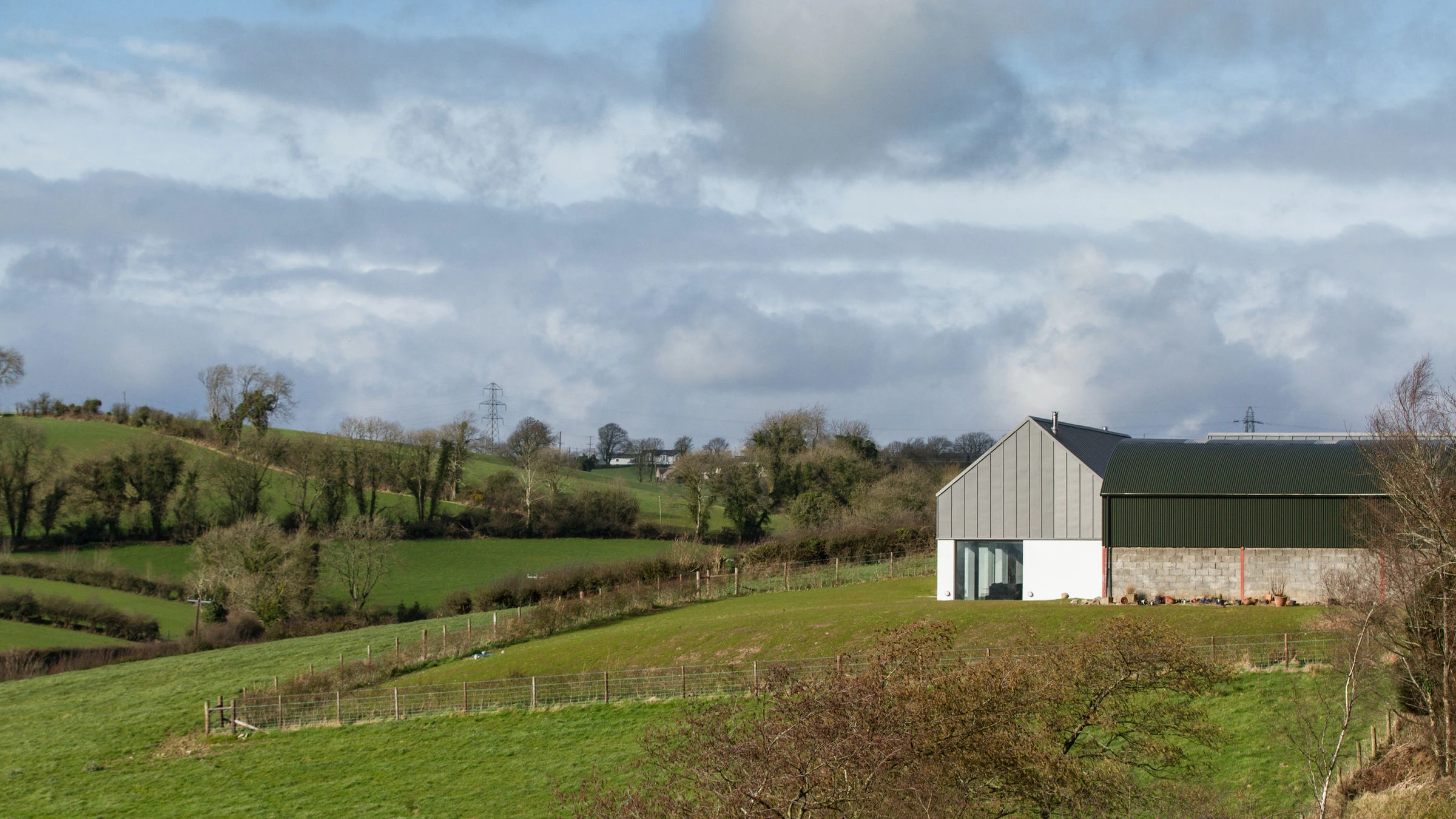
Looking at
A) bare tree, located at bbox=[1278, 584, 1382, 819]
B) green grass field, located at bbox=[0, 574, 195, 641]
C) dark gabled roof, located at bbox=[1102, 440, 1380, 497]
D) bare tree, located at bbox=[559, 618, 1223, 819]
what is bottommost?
green grass field, located at bbox=[0, 574, 195, 641]

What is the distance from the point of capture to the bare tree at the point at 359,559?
59.7 metres

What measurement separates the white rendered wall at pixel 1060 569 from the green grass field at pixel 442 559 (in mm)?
28278

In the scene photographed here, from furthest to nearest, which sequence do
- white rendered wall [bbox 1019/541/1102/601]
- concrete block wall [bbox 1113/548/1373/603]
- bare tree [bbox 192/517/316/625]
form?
bare tree [bbox 192/517/316/625] < white rendered wall [bbox 1019/541/1102/601] < concrete block wall [bbox 1113/548/1373/603]

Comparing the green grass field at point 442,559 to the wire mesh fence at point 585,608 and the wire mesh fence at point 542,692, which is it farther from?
the wire mesh fence at point 542,692

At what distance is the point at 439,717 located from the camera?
27062 mm

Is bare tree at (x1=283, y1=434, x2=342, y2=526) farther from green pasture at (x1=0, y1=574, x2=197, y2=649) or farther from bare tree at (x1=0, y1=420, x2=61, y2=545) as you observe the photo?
green pasture at (x1=0, y1=574, x2=197, y2=649)

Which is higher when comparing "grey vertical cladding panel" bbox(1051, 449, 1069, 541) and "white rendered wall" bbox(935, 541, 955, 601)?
"grey vertical cladding panel" bbox(1051, 449, 1069, 541)

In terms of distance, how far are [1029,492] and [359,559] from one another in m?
38.8

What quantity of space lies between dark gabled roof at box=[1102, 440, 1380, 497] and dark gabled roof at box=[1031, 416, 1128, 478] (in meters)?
0.94

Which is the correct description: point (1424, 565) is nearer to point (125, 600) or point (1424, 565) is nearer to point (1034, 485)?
point (1034, 485)

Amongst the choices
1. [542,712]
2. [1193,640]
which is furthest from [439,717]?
[1193,640]

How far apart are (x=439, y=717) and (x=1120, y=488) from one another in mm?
21401

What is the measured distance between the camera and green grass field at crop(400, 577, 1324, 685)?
27.0m

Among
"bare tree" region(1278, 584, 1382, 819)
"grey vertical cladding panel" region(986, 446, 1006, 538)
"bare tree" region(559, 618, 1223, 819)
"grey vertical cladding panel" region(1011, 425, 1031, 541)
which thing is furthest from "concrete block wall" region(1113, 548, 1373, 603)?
"bare tree" region(559, 618, 1223, 819)
